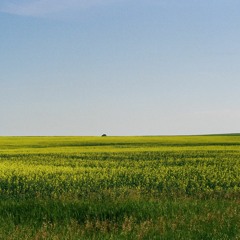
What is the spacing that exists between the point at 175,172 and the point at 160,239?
14.9 meters

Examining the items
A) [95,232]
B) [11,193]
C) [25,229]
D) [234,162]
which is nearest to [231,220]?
Answer: [95,232]

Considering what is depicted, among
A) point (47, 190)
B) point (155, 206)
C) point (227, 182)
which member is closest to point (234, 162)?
point (227, 182)

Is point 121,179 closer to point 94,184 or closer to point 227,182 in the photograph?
point 94,184

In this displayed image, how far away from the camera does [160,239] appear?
368 inches

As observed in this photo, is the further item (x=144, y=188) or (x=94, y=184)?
(x=94, y=184)

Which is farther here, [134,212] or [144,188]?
[144,188]

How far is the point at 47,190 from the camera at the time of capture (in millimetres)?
19453

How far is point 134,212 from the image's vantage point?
1217 centimetres

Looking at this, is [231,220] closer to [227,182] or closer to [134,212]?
[134,212]

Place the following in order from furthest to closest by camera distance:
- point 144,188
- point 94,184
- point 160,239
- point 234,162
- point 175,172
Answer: point 234,162 → point 175,172 → point 94,184 → point 144,188 → point 160,239

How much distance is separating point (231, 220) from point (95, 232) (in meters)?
3.34

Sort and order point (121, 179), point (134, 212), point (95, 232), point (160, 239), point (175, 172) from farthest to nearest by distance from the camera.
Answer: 1. point (175, 172)
2. point (121, 179)
3. point (134, 212)
4. point (95, 232)
5. point (160, 239)

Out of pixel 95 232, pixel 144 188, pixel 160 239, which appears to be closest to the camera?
pixel 160 239

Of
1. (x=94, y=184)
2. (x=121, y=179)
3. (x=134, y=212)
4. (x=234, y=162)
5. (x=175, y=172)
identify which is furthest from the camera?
(x=234, y=162)
